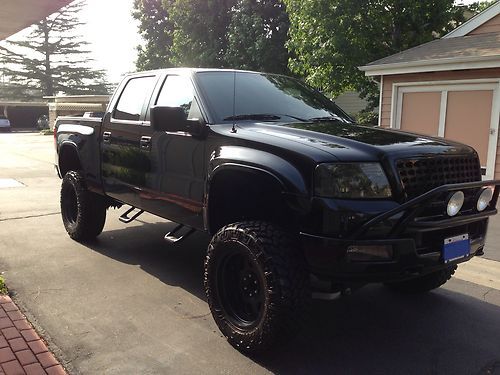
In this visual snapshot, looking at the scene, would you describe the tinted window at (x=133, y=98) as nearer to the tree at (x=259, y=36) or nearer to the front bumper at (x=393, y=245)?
the front bumper at (x=393, y=245)

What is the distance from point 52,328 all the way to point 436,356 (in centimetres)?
275

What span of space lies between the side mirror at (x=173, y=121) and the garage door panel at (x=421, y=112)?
8.20 metres

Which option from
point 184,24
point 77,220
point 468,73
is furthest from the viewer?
point 184,24

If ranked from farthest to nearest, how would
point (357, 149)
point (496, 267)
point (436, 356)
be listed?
point (496, 267) < point (436, 356) < point (357, 149)

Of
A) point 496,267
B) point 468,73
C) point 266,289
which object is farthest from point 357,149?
point 468,73

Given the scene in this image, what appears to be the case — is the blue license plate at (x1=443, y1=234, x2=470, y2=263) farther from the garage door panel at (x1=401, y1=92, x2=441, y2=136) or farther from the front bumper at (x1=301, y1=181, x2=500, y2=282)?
the garage door panel at (x1=401, y1=92, x2=441, y2=136)

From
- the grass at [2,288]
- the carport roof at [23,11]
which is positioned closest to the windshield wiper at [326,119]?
the grass at [2,288]

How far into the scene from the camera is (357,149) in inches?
120

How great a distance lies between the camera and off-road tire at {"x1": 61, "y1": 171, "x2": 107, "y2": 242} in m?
5.68

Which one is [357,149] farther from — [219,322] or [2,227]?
[2,227]

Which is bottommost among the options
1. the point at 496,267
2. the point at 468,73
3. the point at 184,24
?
the point at 496,267

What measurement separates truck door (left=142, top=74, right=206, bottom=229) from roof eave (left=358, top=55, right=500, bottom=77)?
760cm

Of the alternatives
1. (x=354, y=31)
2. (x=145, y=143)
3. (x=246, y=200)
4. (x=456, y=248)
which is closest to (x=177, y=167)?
(x=145, y=143)

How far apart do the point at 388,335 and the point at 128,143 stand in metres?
2.95
